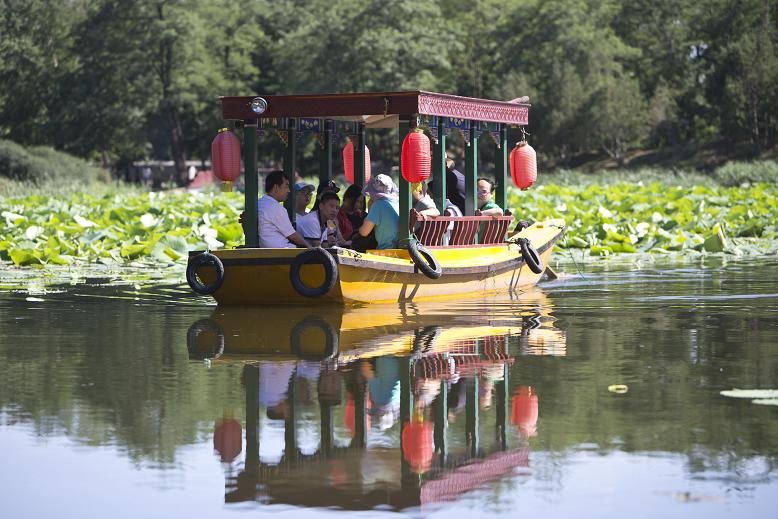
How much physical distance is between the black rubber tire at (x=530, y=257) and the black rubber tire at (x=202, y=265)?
3.82 m

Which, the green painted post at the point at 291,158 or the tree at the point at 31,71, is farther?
the tree at the point at 31,71

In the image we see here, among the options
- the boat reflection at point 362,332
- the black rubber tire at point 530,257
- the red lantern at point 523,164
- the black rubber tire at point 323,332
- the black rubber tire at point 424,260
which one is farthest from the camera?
the red lantern at point 523,164

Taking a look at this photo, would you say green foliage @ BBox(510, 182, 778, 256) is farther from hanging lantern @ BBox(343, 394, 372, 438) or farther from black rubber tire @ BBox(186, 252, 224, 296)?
hanging lantern @ BBox(343, 394, 372, 438)

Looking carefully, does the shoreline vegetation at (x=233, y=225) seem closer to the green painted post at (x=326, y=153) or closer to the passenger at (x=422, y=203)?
the green painted post at (x=326, y=153)

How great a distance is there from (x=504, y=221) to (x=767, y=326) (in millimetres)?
4810

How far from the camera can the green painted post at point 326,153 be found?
52.2 ft

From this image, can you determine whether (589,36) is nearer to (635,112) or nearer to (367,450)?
(635,112)

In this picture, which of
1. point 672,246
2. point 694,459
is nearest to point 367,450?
point 694,459

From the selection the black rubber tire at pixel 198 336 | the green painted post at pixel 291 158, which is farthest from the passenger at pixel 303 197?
the black rubber tire at pixel 198 336

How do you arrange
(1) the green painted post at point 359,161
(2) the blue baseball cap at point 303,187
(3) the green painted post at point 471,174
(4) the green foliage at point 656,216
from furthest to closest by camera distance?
(4) the green foliage at point 656,216
(1) the green painted post at point 359,161
(3) the green painted post at point 471,174
(2) the blue baseball cap at point 303,187

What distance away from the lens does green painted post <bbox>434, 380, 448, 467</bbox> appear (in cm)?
673

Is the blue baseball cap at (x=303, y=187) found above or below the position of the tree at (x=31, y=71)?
below

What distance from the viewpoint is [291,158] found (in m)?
15.6

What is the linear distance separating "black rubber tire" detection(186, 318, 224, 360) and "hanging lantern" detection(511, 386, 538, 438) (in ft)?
8.57
